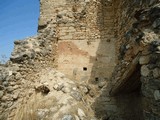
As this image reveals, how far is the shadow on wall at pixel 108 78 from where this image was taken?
5793mm

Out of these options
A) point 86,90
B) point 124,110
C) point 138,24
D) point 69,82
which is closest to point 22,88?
point 69,82

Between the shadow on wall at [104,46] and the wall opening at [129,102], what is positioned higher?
the shadow on wall at [104,46]

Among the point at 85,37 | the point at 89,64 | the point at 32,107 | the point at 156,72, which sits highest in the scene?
the point at 85,37

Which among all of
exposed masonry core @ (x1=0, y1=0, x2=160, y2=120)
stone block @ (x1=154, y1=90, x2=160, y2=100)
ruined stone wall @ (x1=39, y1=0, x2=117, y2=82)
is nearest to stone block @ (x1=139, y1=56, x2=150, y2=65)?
exposed masonry core @ (x1=0, y1=0, x2=160, y2=120)

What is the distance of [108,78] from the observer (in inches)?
272

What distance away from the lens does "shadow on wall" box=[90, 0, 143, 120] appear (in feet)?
19.0

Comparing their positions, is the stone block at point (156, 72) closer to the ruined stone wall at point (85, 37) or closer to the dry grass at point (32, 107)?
the dry grass at point (32, 107)

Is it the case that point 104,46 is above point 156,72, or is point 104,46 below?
above

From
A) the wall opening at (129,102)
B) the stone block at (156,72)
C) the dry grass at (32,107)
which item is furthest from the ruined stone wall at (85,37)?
the stone block at (156,72)

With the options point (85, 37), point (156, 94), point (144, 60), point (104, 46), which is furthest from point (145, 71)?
point (85, 37)

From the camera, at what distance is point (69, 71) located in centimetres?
727

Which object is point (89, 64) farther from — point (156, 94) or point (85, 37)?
point (156, 94)

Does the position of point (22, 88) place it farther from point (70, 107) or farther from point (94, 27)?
point (94, 27)

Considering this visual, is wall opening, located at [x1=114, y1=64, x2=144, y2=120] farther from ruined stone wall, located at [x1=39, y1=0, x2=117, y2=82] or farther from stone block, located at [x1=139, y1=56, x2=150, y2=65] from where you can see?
stone block, located at [x1=139, y1=56, x2=150, y2=65]
